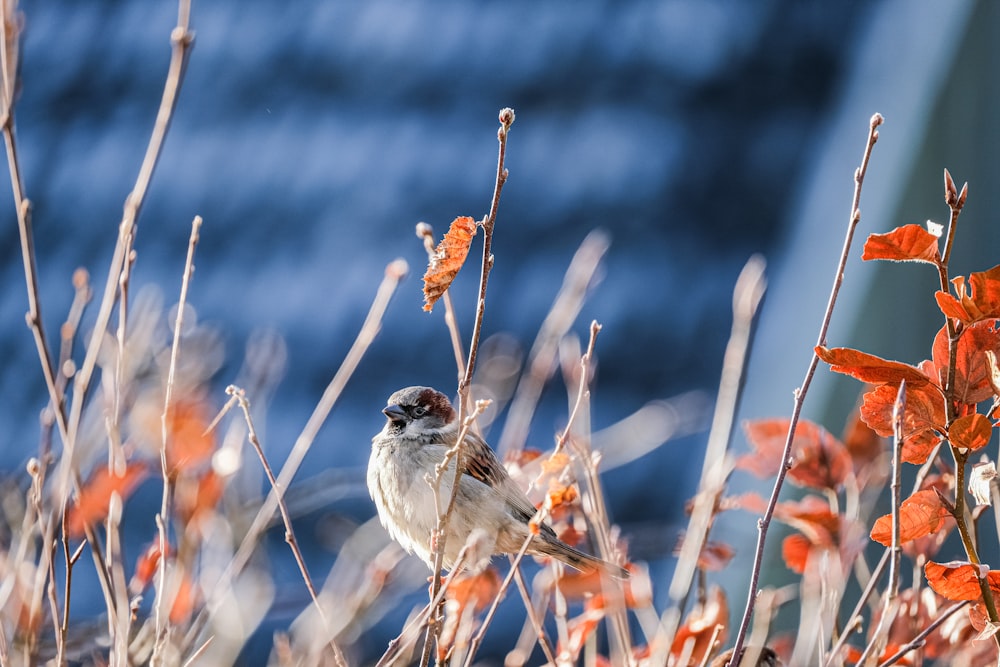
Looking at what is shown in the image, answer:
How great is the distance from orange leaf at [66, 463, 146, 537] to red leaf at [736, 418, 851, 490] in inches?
42.6

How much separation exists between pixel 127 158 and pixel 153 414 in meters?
4.45

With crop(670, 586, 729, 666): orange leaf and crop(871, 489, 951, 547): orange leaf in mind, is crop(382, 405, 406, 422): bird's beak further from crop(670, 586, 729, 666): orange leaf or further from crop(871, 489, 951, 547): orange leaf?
crop(871, 489, 951, 547): orange leaf

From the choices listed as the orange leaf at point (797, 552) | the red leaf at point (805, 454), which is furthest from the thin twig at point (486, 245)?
the orange leaf at point (797, 552)

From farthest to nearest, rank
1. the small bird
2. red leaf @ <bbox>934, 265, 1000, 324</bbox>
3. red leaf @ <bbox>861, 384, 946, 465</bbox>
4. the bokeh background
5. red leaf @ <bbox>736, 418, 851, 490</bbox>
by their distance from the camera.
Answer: the bokeh background → the small bird → red leaf @ <bbox>736, 418, 851, 490</bbox> → red leaf @ <bbox>861, 384, 946, 465</bbox> → red leaf @ <bbox>934, 265, 1000, 324</bbox>

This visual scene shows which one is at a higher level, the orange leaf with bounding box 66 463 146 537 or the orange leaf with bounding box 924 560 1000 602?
the orange leaf with bounding box 924 560 1000 602

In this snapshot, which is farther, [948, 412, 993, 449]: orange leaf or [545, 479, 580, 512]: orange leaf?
[545, 479, 580, 512]: orange leaf

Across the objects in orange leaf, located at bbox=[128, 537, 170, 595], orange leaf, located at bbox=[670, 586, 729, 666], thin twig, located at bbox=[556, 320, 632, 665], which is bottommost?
orange leaf, located at bbox=[128, 537, 170, 595]

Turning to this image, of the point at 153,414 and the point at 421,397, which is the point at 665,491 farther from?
the point at 153,414

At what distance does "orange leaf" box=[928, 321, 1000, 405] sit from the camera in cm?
154

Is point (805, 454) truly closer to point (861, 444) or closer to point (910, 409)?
point (861, 444)

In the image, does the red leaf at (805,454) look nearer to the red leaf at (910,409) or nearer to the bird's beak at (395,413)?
the red leaf at (910,409)

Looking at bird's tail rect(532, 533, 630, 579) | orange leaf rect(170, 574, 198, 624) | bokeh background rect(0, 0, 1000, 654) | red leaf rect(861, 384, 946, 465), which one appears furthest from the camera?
bokeh background rect(0, 0, 1000, 654)

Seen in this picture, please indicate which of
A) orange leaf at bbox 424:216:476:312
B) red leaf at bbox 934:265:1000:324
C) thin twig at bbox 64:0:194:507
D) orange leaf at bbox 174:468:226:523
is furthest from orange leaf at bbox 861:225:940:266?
orange leaf at bbox 174:468:226:523

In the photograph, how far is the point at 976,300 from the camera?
4.76 feet
